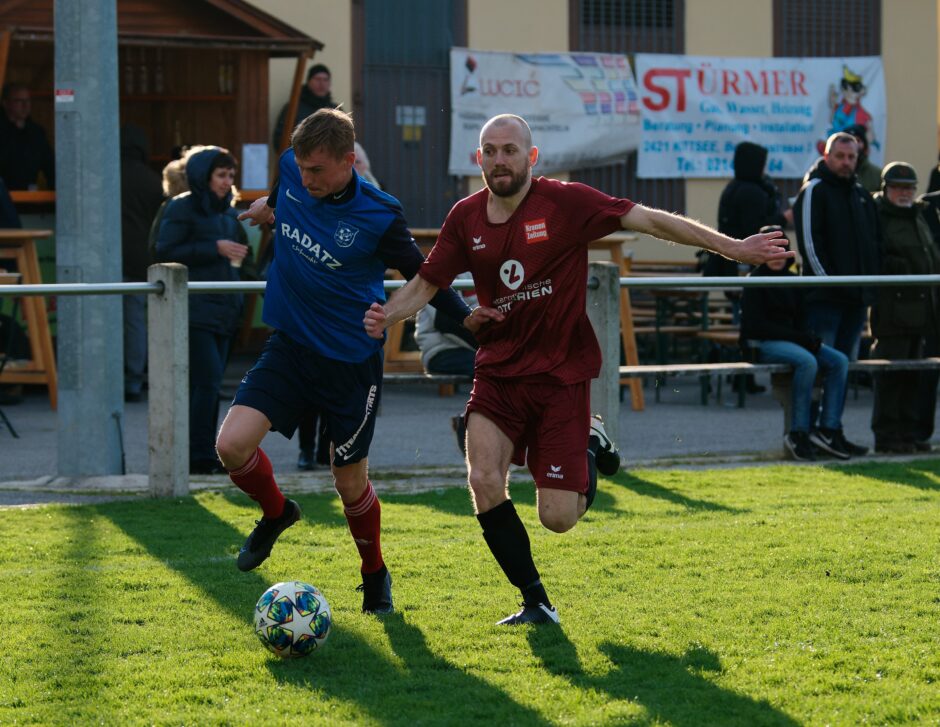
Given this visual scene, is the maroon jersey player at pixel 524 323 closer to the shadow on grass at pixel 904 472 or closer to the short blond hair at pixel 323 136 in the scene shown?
the short blond hair at pixel 323 136

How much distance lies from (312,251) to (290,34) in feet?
34.0

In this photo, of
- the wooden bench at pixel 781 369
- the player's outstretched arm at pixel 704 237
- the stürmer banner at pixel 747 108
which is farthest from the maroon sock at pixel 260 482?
the stürmer banner at pixel 747 108

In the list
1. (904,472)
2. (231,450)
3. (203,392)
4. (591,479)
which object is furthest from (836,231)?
(231,450)

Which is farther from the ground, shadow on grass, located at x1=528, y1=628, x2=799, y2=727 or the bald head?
the bald head

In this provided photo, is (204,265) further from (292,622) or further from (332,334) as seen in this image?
(292,622)

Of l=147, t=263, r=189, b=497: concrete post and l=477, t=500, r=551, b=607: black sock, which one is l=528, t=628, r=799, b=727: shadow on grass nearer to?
l=477, t=500, r=551, b=607: black sock

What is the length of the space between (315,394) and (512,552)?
1029 mm

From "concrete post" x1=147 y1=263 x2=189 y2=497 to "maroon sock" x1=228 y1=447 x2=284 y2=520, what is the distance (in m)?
2.59

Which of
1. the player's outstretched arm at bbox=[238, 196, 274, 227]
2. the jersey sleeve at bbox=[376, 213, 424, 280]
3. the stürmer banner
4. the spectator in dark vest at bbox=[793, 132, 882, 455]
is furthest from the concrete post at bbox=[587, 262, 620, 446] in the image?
the stürmer banner

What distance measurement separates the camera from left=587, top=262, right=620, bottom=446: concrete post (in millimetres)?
9961

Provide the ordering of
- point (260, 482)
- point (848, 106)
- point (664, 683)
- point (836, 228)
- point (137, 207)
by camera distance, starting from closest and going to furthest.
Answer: point (664, 683), point (260, 482), point (836, 228), point (137, 207), point (848, 106)

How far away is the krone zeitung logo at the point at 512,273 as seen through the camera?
20.2 ft

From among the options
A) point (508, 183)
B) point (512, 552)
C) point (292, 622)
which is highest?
point (508, 183)

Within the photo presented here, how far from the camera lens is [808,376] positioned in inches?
431
